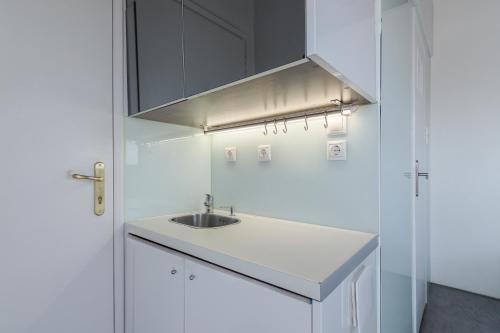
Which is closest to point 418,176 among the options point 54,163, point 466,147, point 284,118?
point 284,118

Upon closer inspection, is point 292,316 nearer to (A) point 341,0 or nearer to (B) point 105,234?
(A) point 341,0

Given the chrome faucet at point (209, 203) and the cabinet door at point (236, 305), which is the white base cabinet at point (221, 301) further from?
the chrome faucet at point (209, 203)

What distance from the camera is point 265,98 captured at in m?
1.10

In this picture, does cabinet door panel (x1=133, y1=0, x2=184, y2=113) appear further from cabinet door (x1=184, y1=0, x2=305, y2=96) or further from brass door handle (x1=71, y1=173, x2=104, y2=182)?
brass door handle (x1=71, y1=173, x2=104, y2=182)

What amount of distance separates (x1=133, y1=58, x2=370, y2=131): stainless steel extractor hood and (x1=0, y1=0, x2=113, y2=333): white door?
32 cm

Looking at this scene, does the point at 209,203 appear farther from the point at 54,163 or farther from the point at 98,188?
the point at 54,163

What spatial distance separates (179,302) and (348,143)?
3.41 feet

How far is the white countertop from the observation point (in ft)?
2.27

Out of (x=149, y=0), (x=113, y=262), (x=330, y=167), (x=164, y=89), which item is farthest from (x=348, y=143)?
(x=113, y=262)

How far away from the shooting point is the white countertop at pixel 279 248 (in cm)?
69

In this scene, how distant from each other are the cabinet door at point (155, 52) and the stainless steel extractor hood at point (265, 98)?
3.1 inches

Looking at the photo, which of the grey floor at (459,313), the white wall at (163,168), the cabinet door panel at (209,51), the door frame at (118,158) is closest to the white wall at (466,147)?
the grey floor at (459,313)

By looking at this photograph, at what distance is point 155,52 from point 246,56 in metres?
0.70

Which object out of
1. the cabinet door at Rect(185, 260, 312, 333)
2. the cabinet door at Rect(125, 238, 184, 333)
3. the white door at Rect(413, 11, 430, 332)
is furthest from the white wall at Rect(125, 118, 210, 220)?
the white door at Rect(413, 11, 430, 332)
